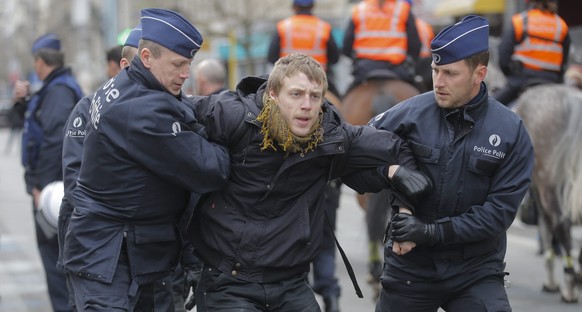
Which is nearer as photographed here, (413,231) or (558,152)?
(413,231)

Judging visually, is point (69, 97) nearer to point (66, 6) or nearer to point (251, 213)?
point (251, 213)

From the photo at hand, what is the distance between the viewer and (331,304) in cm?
724

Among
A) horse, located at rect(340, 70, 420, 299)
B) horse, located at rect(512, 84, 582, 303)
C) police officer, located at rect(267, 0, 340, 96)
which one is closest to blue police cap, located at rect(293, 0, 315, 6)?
police officer, located at rect(267, 0, 340, 96)

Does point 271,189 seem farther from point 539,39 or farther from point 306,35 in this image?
point 539,39

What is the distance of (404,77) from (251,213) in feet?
15.2

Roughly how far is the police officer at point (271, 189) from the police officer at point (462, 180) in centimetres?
22

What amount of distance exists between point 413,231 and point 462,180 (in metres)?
0.36

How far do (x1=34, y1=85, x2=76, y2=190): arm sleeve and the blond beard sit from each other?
3225 mm

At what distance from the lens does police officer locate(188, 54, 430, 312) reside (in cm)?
A: 410

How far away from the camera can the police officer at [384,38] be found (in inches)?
340

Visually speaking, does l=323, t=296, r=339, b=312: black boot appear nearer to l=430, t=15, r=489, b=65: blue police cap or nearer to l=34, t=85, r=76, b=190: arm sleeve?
l=34, t=85, r=76, b=190: arm sleeve

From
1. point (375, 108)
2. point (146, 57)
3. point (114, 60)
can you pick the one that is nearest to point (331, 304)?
point (375, 108)

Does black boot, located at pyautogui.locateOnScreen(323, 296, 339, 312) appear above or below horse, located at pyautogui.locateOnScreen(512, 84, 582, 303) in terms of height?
below

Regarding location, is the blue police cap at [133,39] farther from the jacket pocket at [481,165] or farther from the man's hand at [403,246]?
the jacket pocket at [481,165]
